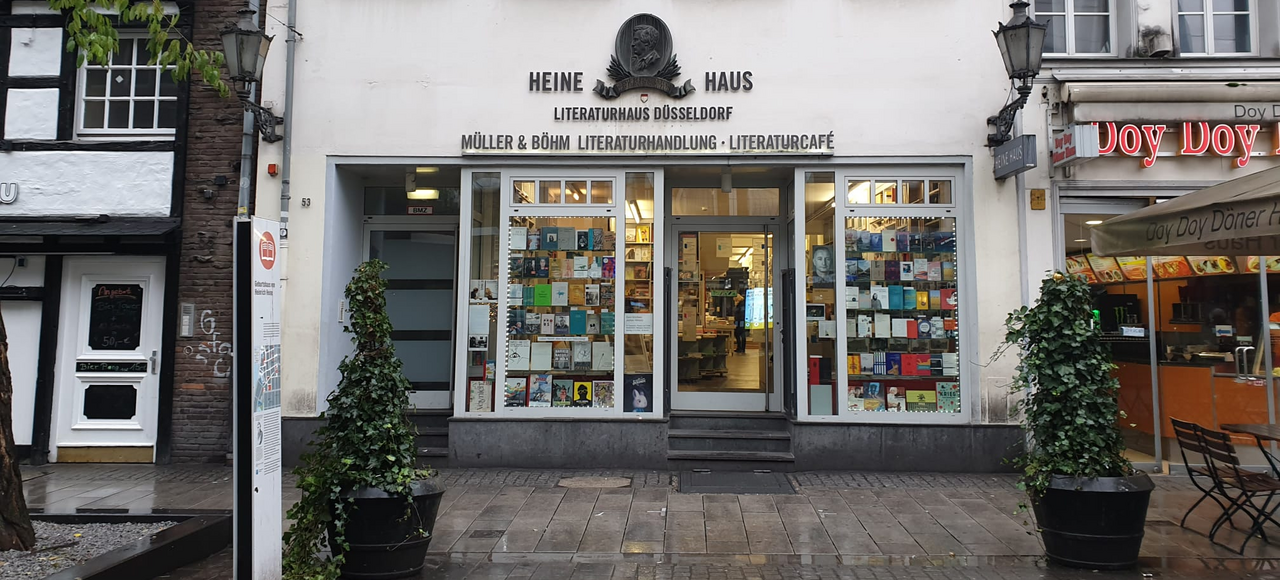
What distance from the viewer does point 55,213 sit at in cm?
884

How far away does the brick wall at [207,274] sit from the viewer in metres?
8.69

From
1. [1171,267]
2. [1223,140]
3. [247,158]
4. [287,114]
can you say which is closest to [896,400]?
[1171,267]

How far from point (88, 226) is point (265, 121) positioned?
7.59ft

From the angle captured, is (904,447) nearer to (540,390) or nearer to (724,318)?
(724,318)

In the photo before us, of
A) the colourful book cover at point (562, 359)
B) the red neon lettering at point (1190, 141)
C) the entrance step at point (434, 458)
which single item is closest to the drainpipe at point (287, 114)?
the entrance step at point (434, 458)

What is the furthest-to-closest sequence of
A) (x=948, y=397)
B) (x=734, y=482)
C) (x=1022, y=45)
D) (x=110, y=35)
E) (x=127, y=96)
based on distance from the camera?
(x=127, y=96) → (x=948, y=397) → (x=734, y=482) → (x=1022, y=45) → (x=110, y=35)

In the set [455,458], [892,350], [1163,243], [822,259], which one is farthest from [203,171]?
[1163,243]

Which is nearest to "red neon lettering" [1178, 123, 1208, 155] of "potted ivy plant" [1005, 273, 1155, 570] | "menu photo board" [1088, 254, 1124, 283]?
"menu photo board" [1088, 254, 1124, 283]

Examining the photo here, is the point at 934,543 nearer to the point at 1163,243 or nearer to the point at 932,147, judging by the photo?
the point at 1163,243

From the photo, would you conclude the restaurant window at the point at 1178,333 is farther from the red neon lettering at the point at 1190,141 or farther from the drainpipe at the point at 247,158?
the drainpipe at the point at 247,158

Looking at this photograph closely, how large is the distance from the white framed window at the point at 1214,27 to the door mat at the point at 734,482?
6660mm

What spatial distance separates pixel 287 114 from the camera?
28.6ft

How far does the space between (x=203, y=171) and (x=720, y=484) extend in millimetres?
6816

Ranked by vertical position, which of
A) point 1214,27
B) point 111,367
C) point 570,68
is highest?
point 1214,27
